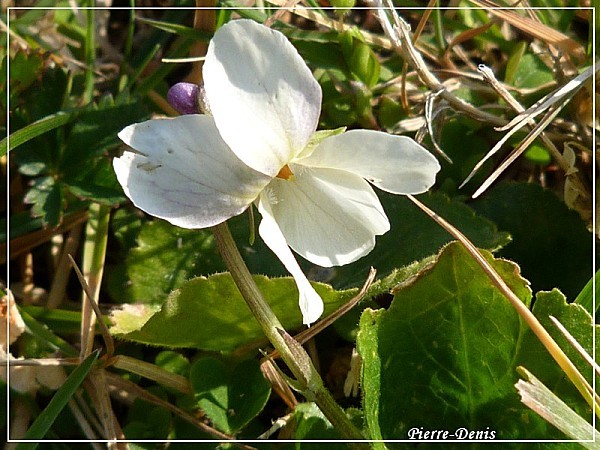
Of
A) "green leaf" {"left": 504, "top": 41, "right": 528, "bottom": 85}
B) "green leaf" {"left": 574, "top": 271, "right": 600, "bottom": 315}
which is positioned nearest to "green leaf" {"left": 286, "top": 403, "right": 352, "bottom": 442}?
"green leaf" {"left": 574, "top": 271, "right": 600, "bottom": 315}

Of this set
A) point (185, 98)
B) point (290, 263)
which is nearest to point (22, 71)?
point (185, 98)

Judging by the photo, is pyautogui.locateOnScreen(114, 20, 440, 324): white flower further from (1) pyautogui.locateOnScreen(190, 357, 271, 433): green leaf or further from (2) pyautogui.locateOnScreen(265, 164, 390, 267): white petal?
(1) pyautogui.locateOnScreen(190, 357, 271, 433): green leaf

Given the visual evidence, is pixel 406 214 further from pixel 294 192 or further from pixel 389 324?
pixel 294 192

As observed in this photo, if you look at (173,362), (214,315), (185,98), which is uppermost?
(185,98)

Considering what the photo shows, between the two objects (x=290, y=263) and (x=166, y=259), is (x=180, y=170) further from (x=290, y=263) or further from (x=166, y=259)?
(x=166, y=259)

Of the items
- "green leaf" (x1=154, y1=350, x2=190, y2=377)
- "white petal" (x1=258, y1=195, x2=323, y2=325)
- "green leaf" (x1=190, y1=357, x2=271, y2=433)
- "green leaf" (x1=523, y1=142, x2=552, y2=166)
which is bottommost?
"green leaf" (x1=154, y1=350, x2=190, y2=377)

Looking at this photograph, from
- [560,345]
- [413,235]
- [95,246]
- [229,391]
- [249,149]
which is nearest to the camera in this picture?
[249,149]

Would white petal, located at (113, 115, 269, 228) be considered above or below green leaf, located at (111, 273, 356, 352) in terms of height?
above

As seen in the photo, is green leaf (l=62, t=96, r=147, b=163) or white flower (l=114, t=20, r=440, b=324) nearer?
white flower (l=114, t=20, r=440, b=324)
